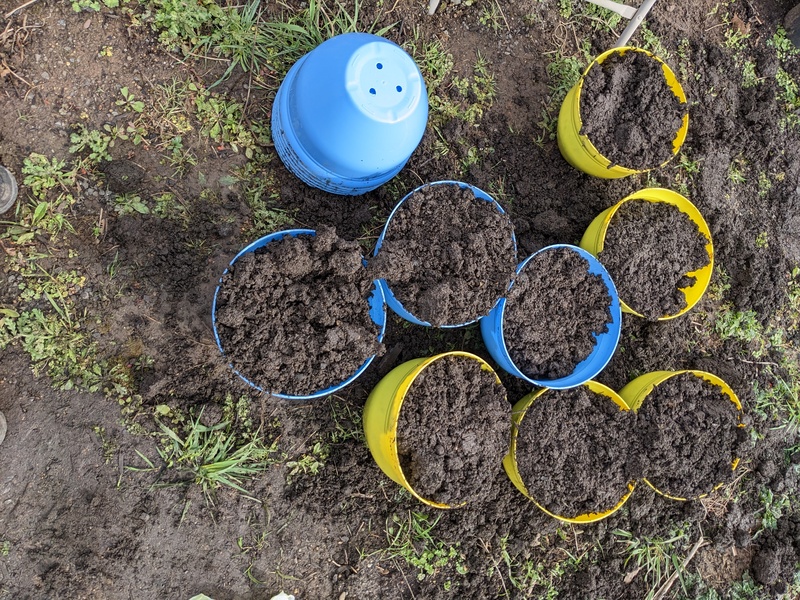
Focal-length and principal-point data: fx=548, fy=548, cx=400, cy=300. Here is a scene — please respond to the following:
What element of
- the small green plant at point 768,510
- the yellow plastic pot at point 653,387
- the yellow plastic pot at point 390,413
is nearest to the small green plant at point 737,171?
the yellow plastic pot at point 653,387

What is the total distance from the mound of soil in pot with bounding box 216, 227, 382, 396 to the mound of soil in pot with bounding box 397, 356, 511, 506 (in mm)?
281

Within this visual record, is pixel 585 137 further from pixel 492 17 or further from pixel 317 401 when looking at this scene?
pixel 317 401

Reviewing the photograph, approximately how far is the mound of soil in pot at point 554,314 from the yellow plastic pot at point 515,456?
13cm

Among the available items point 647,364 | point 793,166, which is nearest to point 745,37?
point 793,166

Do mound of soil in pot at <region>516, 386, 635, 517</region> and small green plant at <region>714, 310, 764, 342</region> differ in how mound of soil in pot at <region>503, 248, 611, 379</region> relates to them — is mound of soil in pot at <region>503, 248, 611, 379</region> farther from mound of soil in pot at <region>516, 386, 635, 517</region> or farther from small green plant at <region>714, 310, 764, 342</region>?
small green plant at <region>714, 310, 764, 342</region>

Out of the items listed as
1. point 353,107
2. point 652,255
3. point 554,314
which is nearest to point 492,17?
point 353,107

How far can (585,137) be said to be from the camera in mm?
2270

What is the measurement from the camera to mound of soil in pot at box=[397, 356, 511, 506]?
201 cm

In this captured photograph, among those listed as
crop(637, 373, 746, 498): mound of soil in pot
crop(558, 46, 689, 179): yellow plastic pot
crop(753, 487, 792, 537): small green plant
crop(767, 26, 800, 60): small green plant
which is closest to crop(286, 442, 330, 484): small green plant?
crop(637, 373, 746, 498): mound of soil in pot

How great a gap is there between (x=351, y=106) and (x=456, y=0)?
1.08m

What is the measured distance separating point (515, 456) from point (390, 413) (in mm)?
583

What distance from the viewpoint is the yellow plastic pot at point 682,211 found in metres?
2.31

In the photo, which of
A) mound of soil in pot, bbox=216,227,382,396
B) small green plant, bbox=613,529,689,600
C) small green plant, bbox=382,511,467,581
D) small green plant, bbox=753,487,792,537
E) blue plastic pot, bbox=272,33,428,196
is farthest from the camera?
small green plant, bbox=753,487,792,537

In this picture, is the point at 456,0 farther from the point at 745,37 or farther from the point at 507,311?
the point at 745,37
